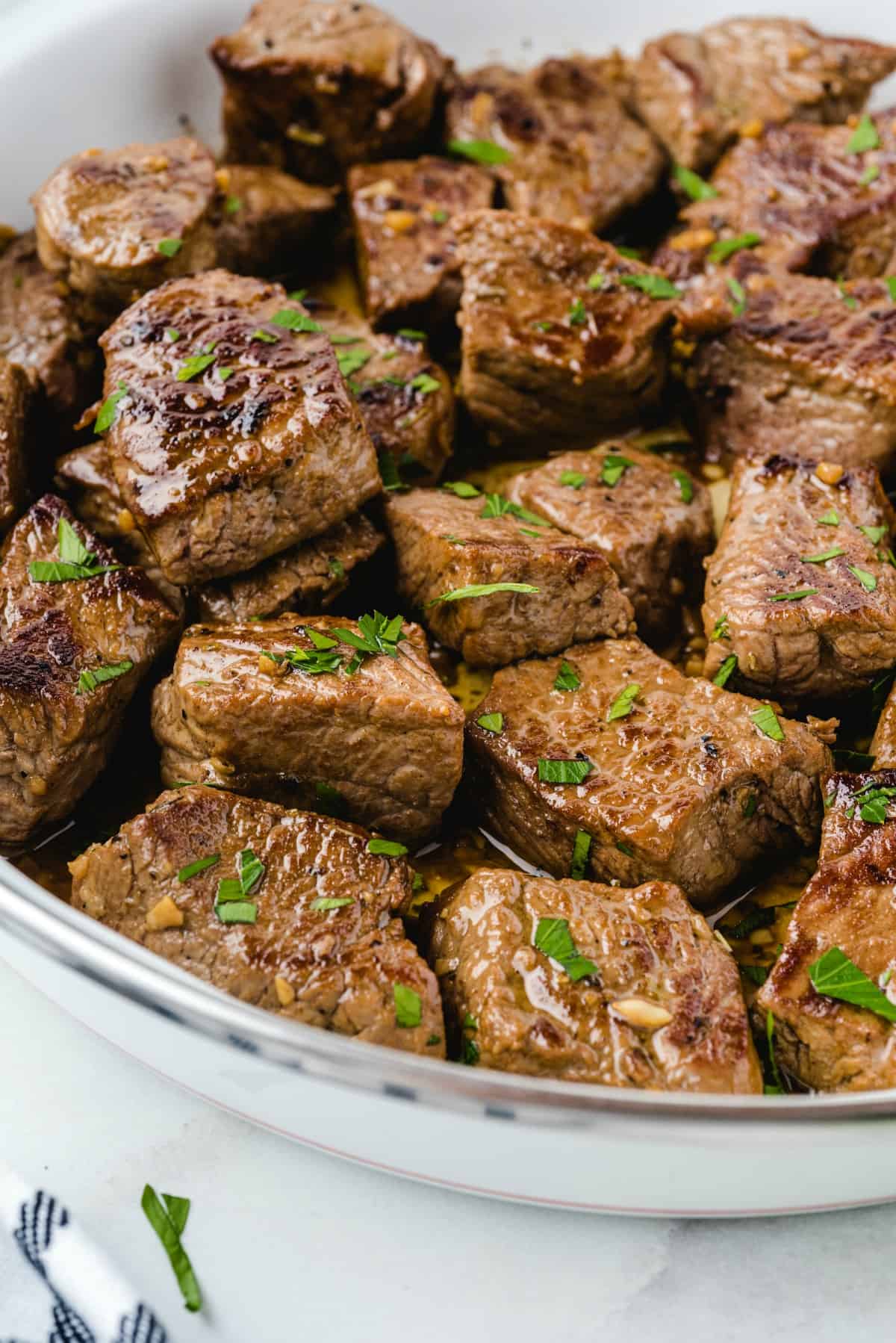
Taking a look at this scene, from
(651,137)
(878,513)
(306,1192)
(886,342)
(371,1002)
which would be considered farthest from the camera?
(651,137)

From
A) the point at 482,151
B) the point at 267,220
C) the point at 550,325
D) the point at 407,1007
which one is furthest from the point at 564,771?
the point at 482,151

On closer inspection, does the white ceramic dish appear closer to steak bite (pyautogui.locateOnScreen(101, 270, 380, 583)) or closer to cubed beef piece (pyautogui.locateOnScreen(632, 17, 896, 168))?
steak bite (pyautogui.locateOnScreen(101, 270, 380, 583))

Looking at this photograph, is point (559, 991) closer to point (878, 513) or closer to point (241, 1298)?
point (241, 1298)

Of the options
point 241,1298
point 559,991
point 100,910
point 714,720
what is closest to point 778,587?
point 714,720

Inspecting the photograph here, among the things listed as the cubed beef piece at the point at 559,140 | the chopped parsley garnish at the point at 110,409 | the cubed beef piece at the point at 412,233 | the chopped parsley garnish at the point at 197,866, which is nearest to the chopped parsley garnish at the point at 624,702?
the chopped parsley garnish at the point at 197,866

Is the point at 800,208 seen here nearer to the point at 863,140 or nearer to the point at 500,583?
the point at 863,140

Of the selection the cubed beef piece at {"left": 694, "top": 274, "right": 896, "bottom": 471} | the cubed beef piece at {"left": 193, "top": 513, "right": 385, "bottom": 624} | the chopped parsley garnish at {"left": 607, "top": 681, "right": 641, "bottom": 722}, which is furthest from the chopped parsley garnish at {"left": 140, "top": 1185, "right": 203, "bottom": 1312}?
the cubed beef piece at {"left": 694, "top": 274, "right": 896, "bottom": 471}

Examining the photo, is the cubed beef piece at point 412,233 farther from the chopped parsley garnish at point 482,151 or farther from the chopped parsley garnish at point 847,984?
the chopped parsley garnish at point 847,984
